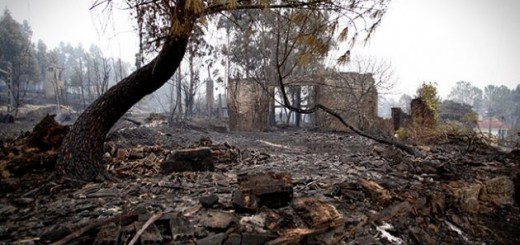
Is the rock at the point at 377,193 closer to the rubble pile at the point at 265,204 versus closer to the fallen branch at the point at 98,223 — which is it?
the rubble pile at the point at 265,204

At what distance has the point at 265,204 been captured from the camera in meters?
3.29

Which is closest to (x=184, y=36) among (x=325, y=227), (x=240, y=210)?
(x=240, y=210)

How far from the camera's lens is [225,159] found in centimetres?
605

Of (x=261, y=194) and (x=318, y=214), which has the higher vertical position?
(x=261, y=194)

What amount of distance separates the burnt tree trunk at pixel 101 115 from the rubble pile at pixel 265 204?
0.28 meters

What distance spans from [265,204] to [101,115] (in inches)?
101

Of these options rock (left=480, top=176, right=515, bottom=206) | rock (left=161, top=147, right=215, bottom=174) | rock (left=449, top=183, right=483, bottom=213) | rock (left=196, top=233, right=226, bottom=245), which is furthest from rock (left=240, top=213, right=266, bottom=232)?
rock (left=480, top=176, right=515, bottom=206)

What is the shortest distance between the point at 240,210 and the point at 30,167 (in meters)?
3.26

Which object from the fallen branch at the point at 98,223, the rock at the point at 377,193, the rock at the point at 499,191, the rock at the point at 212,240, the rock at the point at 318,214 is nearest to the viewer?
A: the fallen branch at the point at 98,223

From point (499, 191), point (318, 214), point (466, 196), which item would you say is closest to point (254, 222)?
point (318, 214)

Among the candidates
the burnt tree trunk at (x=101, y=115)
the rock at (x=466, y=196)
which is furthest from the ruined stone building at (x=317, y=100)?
the burnt tree trunk at (x=101, y=115)

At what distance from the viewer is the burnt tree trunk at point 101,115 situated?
3937 mm

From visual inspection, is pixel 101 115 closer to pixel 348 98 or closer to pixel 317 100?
pixel 317 100

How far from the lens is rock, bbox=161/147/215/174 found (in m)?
4.71
